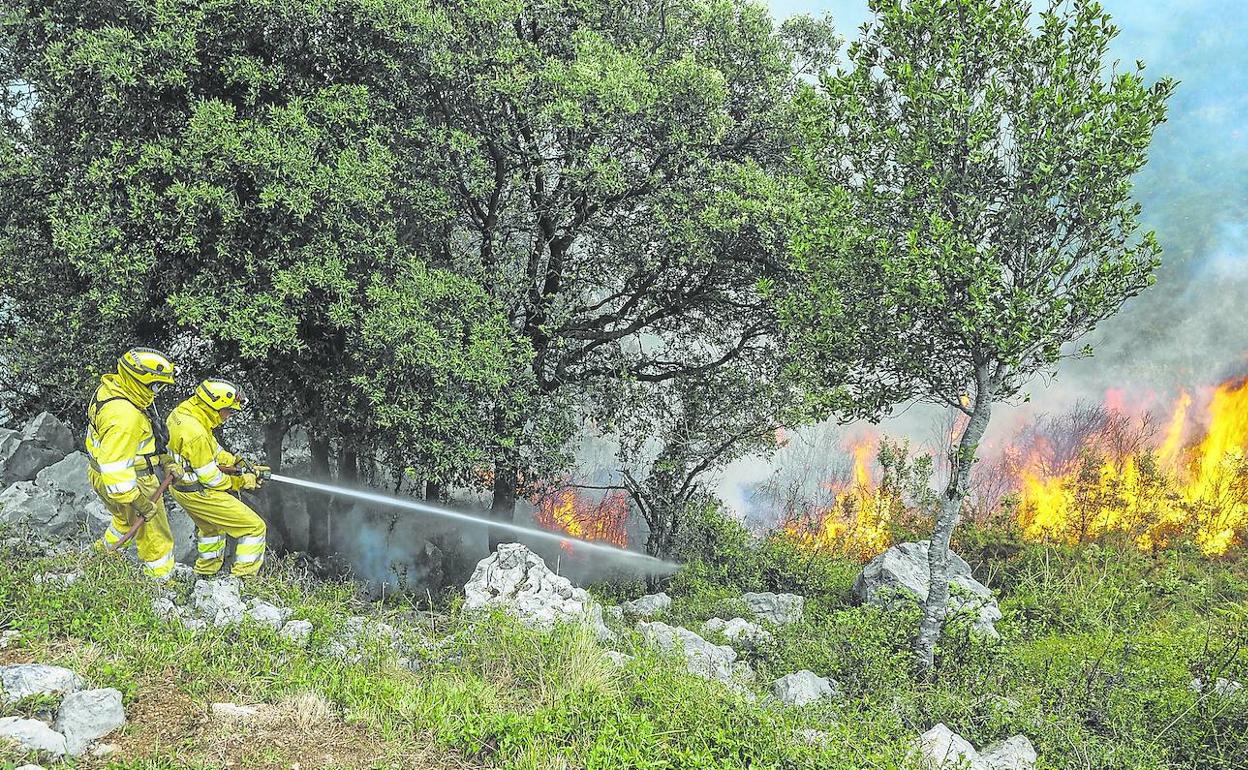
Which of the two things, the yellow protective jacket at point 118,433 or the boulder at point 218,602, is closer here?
the boulder at point 218,602

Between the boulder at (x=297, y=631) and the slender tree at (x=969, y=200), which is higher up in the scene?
the slender tree at (x=969, y=200)

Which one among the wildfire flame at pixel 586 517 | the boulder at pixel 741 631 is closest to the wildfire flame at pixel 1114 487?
the wildfire flame at pixel 586 517

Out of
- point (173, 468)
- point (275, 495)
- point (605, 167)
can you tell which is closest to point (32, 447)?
point (275, 495)

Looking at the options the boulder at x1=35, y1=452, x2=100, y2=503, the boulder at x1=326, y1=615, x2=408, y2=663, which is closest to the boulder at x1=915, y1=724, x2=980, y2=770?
the boulder at x1=326, y1=615, x2=408, y2=663

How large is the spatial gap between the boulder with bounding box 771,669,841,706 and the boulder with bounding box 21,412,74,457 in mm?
10876

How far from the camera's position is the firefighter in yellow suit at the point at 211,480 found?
8.55m

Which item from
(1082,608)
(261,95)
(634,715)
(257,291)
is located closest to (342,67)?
(261,95)

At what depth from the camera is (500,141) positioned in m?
10.8

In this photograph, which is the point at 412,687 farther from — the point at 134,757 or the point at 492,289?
the point at 492,289

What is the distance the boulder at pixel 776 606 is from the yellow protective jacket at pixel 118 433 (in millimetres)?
7699

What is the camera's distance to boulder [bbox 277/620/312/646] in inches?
276

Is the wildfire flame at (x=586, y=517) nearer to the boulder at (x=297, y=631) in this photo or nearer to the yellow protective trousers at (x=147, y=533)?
the yellow protective trousers at (x=147, y=533)

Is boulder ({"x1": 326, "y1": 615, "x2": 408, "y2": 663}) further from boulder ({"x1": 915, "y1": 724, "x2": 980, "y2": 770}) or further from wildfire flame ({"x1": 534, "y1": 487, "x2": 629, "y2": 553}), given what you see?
wildfire flame ({"x1": 534, "y1": 487, "x2": 629, "y2": 553})

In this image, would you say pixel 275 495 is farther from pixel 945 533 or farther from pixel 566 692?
pixel 945 533
